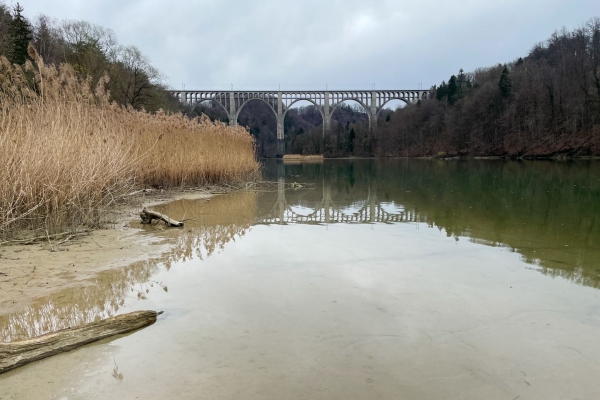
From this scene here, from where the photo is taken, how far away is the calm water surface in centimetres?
195

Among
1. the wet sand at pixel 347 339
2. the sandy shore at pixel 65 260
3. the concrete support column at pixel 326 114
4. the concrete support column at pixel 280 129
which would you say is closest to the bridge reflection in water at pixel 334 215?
the sandy shore at pixel 65 260

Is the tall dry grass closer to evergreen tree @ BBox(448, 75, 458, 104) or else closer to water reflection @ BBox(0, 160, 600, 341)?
water reflection @ BBox(0, 160, 600, 341)

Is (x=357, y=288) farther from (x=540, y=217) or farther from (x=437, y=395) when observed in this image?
(x=540, y=217)

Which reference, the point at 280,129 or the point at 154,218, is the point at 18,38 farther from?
the point at 280,129

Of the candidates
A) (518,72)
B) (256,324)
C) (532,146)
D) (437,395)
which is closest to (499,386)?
(437,395)

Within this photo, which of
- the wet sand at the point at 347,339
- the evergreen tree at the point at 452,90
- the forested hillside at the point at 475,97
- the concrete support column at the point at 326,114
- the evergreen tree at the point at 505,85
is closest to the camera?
the wet sand at the point at 347,339

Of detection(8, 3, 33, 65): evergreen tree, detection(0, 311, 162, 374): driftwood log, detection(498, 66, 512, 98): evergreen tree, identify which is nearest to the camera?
detection(0, 311, 162, 374): driftwood log

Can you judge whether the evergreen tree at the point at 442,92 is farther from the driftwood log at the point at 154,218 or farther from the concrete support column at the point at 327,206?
the driftwood log at the point at 154,218

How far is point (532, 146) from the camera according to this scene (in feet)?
130

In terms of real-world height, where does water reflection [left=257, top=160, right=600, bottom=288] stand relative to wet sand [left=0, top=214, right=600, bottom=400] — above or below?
above

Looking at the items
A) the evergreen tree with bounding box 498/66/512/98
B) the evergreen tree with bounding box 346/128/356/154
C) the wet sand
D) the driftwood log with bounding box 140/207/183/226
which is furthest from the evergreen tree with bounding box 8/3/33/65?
the evergreen tree with bounding box 346/128/356/154

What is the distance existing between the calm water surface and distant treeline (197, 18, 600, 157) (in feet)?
115

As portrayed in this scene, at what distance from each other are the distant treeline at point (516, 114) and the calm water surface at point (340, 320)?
35.2 metres

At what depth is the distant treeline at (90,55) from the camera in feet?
83.2
